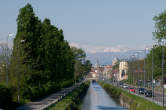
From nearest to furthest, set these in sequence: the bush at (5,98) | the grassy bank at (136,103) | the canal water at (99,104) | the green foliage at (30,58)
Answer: the bush at (5,98) → the grassy bank at (136,103) → the green foliage at (30,58) → the canal water at (99,104)

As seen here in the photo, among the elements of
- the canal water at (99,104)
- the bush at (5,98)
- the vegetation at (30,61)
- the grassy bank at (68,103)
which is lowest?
the canal water at (99,104)

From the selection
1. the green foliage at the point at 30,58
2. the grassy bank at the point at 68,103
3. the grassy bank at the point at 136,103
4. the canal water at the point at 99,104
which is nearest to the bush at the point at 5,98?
the grassy bank at the point at 68,103

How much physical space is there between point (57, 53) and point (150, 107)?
125 ft

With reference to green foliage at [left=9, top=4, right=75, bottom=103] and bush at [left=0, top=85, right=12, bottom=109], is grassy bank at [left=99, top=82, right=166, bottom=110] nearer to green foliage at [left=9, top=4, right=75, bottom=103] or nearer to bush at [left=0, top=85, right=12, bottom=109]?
green foliage at [left=9, top=4, right=75, bottom=103]

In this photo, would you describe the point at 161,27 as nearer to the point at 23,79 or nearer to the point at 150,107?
the point at 23,79

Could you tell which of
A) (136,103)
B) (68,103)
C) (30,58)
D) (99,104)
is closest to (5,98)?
(68,103)

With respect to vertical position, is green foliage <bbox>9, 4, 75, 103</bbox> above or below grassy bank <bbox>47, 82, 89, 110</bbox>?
above

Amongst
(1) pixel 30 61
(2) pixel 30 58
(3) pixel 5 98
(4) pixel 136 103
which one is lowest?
(4) pixel 136 103

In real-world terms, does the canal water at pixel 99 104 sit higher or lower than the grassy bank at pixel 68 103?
lower

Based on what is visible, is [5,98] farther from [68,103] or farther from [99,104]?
[99,104]

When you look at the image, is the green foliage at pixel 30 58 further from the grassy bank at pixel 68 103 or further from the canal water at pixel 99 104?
the canal water at pixel 99 104

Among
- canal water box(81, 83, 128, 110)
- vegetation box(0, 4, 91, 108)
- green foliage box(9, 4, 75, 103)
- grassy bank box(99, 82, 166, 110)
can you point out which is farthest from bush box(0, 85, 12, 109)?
canal water box(81, 83, 128, 110)

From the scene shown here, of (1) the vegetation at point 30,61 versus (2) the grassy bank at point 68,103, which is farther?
(1) the vegetation at point 30,61

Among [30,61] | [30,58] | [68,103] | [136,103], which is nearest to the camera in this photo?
[68,103]
